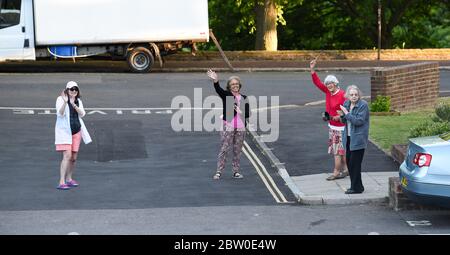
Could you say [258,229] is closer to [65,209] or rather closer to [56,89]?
[65,209]

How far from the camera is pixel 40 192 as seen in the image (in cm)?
1762

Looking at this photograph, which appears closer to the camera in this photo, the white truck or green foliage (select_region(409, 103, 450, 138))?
green foliage (select_region(409, 103, 450, 138))

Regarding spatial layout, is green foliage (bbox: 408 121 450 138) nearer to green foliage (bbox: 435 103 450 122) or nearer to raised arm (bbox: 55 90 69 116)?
green foliage (bbox: 435 103 450 122)

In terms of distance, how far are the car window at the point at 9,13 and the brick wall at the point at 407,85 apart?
14.2 m

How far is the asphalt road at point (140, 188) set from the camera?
49.0 feet

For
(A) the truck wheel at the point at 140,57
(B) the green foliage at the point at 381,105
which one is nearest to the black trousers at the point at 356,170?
(B) the green foliage at the point at 381,105

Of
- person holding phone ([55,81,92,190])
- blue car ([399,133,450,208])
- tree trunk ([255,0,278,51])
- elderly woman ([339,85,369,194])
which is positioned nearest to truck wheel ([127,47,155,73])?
tree trunk ([255,0,278,51])

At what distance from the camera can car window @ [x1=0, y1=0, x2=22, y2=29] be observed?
36.6 m

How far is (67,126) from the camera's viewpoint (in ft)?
58.3

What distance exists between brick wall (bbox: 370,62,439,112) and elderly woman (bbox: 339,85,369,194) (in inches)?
394

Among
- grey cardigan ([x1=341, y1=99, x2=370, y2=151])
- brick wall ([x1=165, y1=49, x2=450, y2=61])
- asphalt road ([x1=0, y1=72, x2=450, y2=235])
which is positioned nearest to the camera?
asphalt road ([x1=0, y1=72, x2=450, y2=235])

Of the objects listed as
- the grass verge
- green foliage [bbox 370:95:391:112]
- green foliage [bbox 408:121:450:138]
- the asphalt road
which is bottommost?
the asphalt road

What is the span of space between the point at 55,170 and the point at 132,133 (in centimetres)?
436

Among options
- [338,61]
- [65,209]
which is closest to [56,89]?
[338,61]
